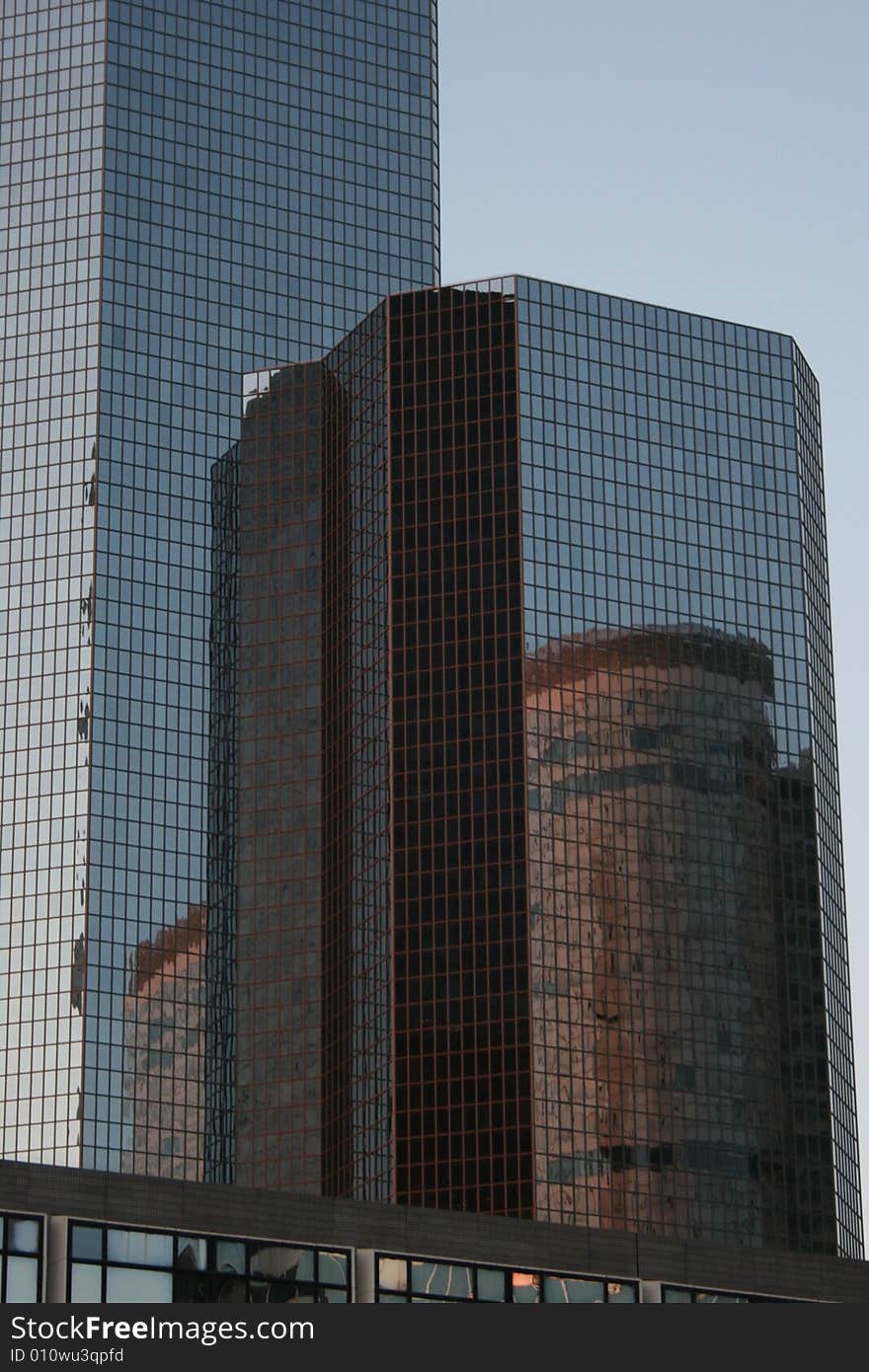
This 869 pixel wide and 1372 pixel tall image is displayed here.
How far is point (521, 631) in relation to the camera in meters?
196

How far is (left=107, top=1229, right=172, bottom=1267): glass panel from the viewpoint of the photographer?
304 feet

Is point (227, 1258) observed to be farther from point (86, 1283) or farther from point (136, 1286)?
A: point (86, 1283)

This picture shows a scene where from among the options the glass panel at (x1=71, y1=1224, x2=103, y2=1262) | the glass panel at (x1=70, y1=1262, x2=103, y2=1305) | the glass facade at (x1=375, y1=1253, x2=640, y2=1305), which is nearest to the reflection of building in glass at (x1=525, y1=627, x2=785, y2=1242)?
the glass facade at (x1=375, y1=1253, x2=640, y2=1305)

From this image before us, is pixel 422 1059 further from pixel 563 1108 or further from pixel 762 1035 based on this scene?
pixel 762 1035

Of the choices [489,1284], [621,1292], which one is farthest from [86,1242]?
[621,1292]

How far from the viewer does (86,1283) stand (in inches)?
3602

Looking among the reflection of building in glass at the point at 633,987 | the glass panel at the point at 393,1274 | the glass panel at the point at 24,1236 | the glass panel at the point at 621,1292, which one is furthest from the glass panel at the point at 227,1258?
the reflection of building in glass at the point at 633,987

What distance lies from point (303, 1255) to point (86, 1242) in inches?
295

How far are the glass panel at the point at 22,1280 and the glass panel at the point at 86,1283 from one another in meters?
1.30

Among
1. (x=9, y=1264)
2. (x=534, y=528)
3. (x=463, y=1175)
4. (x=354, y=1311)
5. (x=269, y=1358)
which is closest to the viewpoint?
(x=269, y=1358)

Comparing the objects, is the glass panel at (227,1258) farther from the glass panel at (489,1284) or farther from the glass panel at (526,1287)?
the glass panel at (526,1287)

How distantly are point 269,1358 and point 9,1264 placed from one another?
2602cm

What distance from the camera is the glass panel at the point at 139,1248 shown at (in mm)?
92688

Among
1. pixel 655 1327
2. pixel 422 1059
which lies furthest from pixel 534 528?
pixel 655 1327
